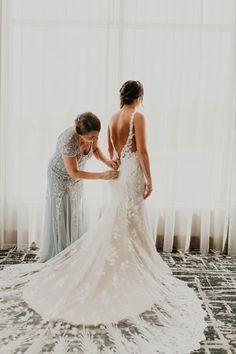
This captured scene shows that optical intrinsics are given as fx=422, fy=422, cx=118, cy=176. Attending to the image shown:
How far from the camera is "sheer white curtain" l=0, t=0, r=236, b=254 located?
159 inches

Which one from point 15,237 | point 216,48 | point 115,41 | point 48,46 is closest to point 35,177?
point 15,237

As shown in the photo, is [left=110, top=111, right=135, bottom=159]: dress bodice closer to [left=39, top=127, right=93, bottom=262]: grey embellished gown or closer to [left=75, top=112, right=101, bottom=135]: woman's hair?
[left=75, top=112, right=101, bottom=135]: woman's hair

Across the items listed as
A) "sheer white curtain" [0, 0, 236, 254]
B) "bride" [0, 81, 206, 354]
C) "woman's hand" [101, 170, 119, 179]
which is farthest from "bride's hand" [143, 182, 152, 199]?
"sheer white curtain" [0, 0, 236, 254]

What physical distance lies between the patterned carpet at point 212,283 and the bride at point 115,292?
0.09 meters

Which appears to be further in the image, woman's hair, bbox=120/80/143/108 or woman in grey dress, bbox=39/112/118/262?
woman in grey dress, bbox=39/112/118/262

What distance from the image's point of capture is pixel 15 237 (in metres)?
4.32

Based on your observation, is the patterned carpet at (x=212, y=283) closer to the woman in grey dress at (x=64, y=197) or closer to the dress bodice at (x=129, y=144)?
the woman in grey dress at (x=64, y=197)

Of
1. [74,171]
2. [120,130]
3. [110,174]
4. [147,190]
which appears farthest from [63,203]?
[120,130]

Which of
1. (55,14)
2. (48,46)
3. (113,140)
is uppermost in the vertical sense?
(55,14)

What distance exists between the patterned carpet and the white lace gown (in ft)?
0.28

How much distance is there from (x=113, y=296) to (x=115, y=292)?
4 centimetres

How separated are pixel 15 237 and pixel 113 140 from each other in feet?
5.86

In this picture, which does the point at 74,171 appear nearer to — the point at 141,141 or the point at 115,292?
the point at 141,141

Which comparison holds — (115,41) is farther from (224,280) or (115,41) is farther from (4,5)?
(224,280)
